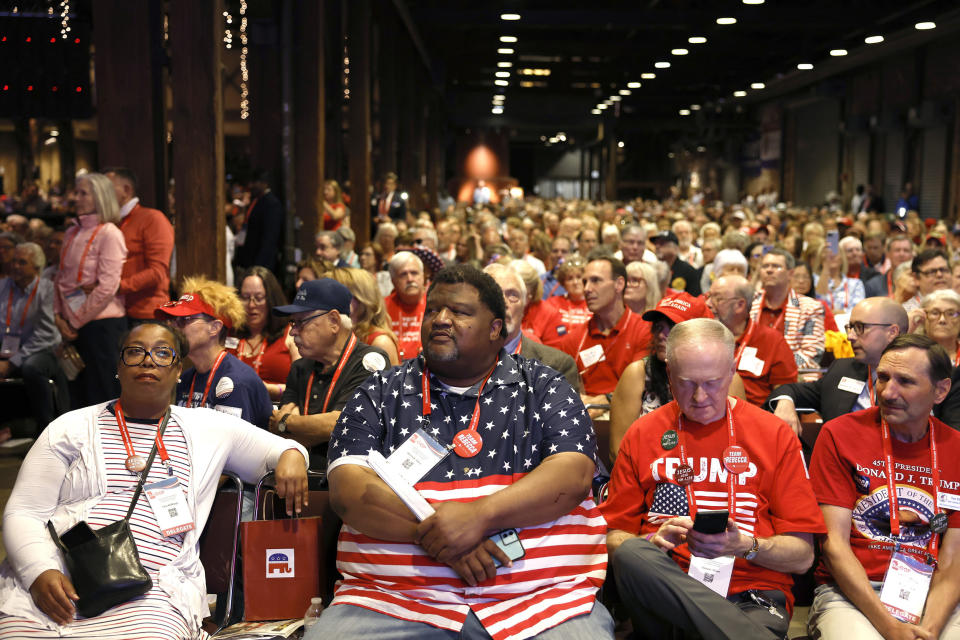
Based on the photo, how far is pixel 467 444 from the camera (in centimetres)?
294

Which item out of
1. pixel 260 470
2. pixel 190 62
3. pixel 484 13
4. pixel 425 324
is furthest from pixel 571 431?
pixel 484 13

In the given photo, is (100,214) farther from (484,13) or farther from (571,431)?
(484,13)

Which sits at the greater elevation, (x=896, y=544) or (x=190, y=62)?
(x=190, y=62)

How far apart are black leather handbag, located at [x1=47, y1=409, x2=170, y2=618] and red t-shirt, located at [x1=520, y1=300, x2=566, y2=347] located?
165 inches

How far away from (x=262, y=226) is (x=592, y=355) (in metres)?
4.47

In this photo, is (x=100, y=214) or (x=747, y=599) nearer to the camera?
(x=747, y=599)

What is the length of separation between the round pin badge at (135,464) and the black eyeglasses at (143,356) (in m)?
0.32

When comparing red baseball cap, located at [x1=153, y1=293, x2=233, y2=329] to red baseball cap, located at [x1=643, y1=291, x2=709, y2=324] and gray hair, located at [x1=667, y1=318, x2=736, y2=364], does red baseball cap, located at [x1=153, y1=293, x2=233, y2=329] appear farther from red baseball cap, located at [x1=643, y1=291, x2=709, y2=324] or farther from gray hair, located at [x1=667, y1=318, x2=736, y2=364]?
gray hair, located at [x1=667, y1=318, x2=736, y2=364]

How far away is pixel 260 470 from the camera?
3.40m

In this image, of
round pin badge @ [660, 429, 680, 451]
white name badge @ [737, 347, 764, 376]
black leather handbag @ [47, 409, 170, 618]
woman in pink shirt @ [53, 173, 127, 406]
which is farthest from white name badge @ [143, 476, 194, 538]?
woman in pink shirt @ [53, 173, 127, 406]

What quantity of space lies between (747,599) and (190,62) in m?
5.51

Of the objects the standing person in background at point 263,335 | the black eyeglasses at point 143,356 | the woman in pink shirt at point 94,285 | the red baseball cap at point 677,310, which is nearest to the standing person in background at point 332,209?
the woman in pink shirt at point 94,285

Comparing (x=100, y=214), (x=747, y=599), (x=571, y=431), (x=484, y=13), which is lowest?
(x=747, y=599)

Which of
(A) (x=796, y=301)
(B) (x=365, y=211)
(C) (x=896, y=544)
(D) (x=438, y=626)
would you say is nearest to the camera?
(D) (x=438, y=626)
